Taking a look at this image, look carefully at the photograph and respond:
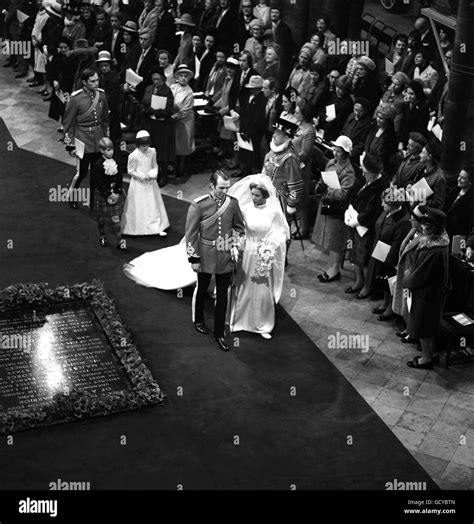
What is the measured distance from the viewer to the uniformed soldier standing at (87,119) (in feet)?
51.7

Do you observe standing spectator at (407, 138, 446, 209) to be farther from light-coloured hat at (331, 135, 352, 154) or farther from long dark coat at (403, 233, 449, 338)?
long dark coat at (403, 233, 449, 338)

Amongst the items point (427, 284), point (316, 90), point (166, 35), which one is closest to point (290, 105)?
point (316, 90)

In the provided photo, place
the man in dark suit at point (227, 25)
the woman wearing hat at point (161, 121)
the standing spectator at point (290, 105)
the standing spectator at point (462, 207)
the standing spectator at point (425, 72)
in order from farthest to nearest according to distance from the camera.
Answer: the man in dark suit at point (227, 25)
the woman wearing hat at point (161, 121)
the standing spectator at point (425, 72)
the standing spectator at point (290, 105)
the standing spectator at point (462, 207)

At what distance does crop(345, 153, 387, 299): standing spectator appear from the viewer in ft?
43.9

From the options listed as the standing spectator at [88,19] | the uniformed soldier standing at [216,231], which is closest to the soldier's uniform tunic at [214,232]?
the uniformed soldier standing at [216,231]

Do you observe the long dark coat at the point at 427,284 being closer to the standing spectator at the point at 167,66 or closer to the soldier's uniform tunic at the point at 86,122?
the soldier's uniform tunic at the point at 86,122

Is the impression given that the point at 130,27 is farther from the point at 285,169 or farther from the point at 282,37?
the point at 285,169

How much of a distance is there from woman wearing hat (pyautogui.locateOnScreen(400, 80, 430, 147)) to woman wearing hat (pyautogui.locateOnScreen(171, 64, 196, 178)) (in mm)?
3573

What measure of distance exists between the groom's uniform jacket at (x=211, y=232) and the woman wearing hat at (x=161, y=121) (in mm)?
4864

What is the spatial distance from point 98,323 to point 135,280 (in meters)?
1.37

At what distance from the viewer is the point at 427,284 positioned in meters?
12.1

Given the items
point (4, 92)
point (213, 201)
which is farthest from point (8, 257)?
point (4, 92)

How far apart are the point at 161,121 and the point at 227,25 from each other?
3.31 metres
